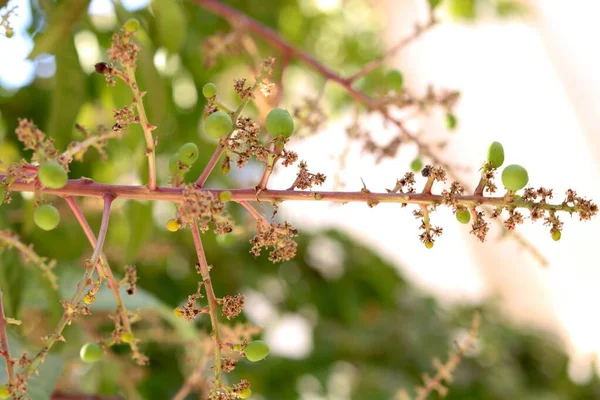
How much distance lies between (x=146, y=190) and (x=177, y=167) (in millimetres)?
25

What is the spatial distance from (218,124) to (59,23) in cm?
42

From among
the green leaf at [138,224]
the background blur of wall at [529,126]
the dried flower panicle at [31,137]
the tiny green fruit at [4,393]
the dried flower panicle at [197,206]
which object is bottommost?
the tiny green fruit at [4,393]

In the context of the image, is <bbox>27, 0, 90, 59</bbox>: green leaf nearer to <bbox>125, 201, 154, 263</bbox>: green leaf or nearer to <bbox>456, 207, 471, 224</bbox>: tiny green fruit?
<bbox>125, 201, 154, 263</bbox>: green leaf

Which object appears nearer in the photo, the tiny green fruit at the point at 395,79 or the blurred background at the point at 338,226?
the tiny green fruit at the point at 395,79

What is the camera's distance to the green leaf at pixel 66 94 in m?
0.75

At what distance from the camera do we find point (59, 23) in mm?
703

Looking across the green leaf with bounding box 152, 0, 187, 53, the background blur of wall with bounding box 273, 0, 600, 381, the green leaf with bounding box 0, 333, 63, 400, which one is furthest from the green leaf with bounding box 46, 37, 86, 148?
the background blur of wall with bounding box 273, 0, 600, 381

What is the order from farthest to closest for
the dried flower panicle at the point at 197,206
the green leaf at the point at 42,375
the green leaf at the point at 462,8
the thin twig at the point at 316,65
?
the green leaf at the point at 462,8 < the thin twig at the point at 316,65 < the green leaf at the point at 42,375 < the dried flower panicle at the point at 197,206

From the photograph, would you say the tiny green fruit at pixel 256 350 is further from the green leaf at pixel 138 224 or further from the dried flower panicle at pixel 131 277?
the green leaf at pixel 138 224

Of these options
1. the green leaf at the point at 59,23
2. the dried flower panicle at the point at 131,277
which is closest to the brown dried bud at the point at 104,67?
the dried flower panicle at the point at 131,277

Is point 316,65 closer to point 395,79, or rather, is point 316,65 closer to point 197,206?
point 395,79

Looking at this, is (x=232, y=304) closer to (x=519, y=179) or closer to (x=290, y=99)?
(x=519, y=179)

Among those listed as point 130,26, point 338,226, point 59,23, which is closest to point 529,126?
point 338,226

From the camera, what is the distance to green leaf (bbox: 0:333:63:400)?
20.7 inches
